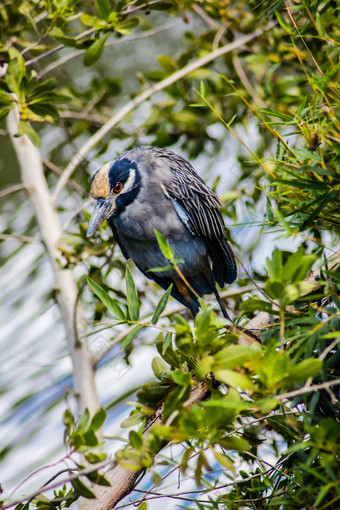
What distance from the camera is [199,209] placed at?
1.86 metres

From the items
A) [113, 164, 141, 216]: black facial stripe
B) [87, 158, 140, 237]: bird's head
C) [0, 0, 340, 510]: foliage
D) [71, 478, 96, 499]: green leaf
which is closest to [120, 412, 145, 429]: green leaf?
[0, 0, 340, 510]: foliage

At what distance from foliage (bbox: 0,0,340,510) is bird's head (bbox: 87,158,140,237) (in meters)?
0.11

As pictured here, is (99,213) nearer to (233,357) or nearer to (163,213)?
(163,213)

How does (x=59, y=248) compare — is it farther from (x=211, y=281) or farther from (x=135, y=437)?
(x=135, y=437)

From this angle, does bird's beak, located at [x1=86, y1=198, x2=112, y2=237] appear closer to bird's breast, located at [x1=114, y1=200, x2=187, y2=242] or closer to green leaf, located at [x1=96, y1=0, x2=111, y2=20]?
bird's breast, located at [x1=114, y1=200, x2=187, y2=242]

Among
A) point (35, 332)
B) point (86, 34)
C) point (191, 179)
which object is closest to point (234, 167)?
point (191, 179)

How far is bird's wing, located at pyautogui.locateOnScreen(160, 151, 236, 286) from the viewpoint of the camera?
6.10ft

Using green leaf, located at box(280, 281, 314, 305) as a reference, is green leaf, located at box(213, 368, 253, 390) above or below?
below

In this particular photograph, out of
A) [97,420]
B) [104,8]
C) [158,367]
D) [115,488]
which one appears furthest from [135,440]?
[104,8]

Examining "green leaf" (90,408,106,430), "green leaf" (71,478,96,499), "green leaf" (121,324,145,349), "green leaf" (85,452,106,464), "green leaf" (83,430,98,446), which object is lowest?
"green leaf" (71,478,96,499)

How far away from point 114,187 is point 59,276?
0.37 meters

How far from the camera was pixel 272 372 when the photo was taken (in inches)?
29.4

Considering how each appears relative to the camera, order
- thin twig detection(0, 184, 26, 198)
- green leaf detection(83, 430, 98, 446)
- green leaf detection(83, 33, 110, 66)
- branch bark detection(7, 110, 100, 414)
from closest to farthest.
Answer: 1. green leaf detection(83, 430, 98, 446)
2. green leaf detection(83, 33, 110, 66)
3. branch bark detection(7, 110, 100, 414)
4. thin twig detection(0, 184, 26, 198)

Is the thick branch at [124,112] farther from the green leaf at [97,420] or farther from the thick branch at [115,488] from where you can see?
the green leaf at [97,420]
